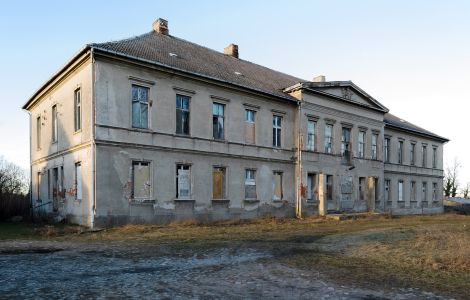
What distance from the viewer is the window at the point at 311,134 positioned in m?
25.4

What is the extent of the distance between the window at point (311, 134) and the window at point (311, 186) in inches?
63.9

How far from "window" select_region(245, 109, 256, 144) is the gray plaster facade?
57 mm

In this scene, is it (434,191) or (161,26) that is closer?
(161,26)

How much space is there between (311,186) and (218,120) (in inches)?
308

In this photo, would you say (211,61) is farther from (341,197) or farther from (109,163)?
(341,197)

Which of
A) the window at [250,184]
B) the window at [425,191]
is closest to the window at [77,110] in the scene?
the window at [250,184]

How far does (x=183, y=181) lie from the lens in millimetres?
19625

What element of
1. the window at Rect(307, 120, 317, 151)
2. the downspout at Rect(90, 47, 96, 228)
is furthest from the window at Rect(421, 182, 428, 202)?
the downspout at Rect(90, 47, 96, 228)

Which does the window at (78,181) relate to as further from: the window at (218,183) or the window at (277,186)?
the window at (277,186)

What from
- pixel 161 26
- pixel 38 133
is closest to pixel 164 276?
pixel 161 26

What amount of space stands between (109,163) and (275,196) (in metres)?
10.0

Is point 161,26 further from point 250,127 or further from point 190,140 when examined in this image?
point 190,140

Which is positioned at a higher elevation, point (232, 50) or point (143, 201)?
point (232, 50)

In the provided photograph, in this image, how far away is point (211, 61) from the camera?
940 inches
